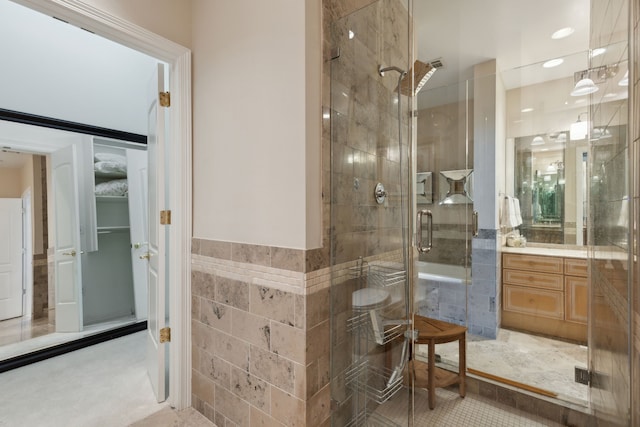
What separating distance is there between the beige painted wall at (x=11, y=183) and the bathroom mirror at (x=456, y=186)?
4597mm

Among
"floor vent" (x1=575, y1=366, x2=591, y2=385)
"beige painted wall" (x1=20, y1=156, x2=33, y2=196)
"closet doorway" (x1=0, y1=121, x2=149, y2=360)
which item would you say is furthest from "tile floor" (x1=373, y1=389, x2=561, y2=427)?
"beige painted wall" (x1=20, y1=156, x2=33, y2=196)

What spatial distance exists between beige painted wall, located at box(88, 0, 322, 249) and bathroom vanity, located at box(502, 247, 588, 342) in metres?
2.73

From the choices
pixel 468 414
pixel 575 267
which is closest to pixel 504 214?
pixel 575 267

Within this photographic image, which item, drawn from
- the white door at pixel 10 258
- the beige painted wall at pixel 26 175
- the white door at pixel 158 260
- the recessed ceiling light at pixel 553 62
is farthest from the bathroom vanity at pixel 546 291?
the white door at pixel 10 258

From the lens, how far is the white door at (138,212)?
135 inches

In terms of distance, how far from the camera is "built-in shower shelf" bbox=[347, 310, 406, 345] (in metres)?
1.60

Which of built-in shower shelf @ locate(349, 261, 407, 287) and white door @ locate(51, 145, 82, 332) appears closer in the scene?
built-in shower shelf @ locate(349, 261, 407, 287)

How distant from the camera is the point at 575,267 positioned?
277 cm

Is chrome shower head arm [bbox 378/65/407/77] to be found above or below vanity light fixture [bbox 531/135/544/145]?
above

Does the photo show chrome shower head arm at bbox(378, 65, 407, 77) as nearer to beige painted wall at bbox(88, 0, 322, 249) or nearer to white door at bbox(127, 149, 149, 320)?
beige painted wall at bbox(88, 0, 322, 249)

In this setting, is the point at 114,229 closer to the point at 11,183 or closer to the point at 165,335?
the point at 11,183

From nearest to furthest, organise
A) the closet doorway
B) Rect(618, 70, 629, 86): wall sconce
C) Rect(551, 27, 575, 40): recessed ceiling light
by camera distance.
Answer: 1. Rect(618, 70, 629, 86): wall sconce
2. Rect(551, 27, 575, 40): recessed ceiling light
3. the closet doorway

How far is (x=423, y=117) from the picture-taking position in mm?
2957

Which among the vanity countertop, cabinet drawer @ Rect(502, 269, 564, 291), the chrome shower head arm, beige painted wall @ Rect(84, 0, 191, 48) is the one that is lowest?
cabinet drawer @ Rect(502, 269, 564, 291)
